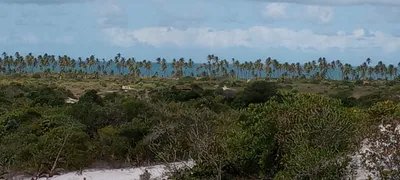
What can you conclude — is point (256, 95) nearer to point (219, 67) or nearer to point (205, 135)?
point (205, 135)

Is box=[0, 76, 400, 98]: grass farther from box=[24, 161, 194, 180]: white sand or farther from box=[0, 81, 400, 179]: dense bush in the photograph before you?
box=[24, 161, 194, 180]: white sand

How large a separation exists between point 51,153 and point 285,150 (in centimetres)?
1314

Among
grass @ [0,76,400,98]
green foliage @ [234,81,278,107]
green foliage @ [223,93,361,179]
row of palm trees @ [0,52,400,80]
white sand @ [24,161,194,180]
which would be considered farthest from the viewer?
row of palm trees @ [0,52,400,80]

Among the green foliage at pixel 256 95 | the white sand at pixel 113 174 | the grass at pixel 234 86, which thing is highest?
the green foliage at pixel 256 95

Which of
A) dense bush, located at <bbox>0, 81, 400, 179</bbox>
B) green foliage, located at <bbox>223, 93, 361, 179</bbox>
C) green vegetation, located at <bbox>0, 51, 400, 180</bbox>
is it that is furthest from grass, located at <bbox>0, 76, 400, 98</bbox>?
green foliage, located at <bbox>223, 93, 361, 179</bbox>

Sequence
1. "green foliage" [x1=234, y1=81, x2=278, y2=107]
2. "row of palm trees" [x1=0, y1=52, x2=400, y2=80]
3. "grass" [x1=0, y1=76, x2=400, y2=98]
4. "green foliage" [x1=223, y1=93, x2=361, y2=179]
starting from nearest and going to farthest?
"green foliage" [x1=223, y1=93, x2=361, y2=179], "green foliage" [x1=234, y1=81, x2=278, y2=107], "grass" [x1=0, y1=76, x2=400, y2=98], "row of palm trees" [x1=0, y1=52, x2=400, y2=80]

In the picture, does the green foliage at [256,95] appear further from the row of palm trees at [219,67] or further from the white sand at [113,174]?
the row of palm trees at [219,67]

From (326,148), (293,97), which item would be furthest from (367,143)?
(293,97)

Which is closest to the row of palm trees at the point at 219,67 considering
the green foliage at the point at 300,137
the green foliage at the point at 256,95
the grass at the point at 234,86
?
the grass at the point at 234,86

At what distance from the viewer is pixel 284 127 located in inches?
777

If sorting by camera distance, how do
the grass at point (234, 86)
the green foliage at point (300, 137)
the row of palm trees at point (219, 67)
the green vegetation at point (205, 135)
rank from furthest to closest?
1. the row of palm trees at point (219, 67)
2. the grass at point (234, 86)
3. the green vegetation at point (205, 135)
4. the green foliage at point (300, 137)

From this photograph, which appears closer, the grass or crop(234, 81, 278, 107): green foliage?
crop(234, 81, 278, 107): green foliage

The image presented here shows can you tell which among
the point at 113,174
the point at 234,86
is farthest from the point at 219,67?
the point at 113,174

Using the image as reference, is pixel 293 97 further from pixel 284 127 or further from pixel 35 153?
pixel 35 153
